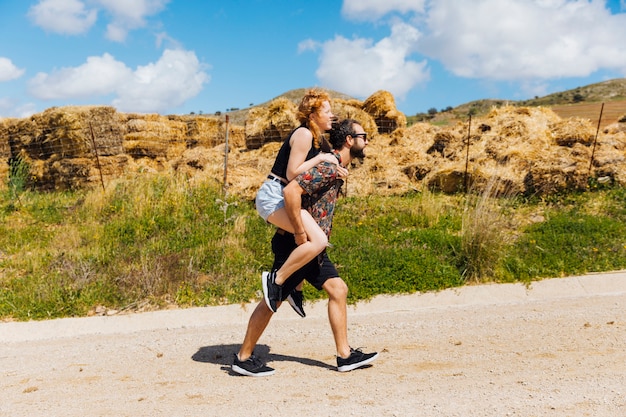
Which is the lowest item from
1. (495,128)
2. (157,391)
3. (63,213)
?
(157,391)

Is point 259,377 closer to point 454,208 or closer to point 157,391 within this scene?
point 157,391

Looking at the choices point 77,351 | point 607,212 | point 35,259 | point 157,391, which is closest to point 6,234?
point 35,259

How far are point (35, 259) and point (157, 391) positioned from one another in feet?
13.6

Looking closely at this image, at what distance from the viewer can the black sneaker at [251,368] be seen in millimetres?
4602

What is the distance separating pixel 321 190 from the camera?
14.1 ft

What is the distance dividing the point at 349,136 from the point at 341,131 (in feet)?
0.25

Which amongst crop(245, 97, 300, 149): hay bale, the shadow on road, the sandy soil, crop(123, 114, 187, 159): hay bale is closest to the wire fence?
crop(123, 114, 187, 159): hay bale

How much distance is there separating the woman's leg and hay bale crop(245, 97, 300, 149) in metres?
9.50

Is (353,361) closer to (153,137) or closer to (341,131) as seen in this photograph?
(341,131)

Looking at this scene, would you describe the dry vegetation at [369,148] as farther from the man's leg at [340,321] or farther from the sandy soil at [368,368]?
the man's leg at [340,321]

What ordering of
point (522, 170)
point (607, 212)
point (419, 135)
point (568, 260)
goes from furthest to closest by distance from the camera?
point (419, 135) < point (522, 170) < point (607, 212) < point (568, 260)

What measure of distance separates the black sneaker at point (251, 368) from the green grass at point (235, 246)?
1947 mm

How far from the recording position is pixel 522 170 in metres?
10.5

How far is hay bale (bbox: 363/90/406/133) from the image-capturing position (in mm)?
14922
